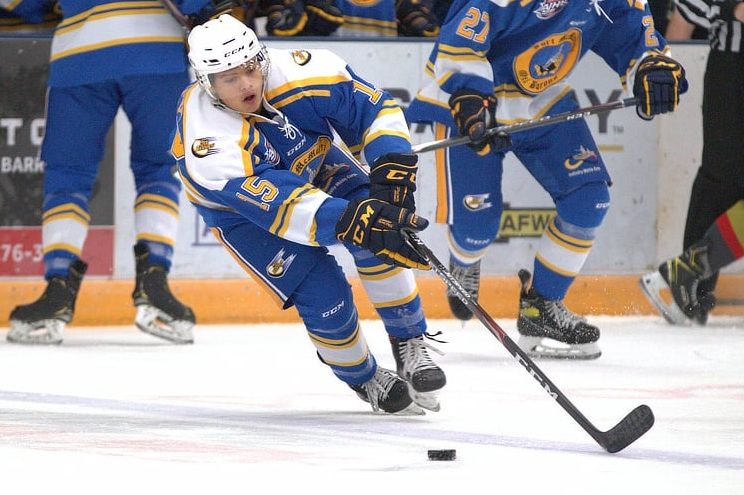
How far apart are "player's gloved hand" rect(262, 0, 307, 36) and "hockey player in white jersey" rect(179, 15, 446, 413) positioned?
6.17 feet

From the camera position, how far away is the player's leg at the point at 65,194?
206 inches

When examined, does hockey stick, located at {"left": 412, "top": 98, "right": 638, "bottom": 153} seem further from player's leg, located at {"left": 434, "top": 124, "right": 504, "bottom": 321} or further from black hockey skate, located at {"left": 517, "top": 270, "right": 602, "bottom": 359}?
black hockey skate, located at {"left": 517, "top": 270, "right": 602, "bottom": 359}

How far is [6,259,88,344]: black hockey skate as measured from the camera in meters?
5.23

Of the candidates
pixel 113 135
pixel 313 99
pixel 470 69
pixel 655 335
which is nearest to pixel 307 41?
pixel 113 135

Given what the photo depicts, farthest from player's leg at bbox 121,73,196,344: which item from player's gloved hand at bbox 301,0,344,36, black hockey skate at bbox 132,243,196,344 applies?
player's gloved hand at bbox 301,0,344,36

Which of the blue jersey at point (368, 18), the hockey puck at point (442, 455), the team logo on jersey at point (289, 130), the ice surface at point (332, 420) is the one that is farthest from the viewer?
the blue jersey at point (368, 18)

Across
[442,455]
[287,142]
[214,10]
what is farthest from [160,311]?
[442,455]

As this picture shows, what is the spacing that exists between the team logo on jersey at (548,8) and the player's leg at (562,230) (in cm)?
34

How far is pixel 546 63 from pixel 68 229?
1.63 m

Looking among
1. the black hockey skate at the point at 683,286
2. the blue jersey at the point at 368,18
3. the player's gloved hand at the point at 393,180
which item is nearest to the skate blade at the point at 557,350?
the black hockey skate at the point at 683,286

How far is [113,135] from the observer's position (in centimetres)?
564

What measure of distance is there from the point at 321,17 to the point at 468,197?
1144mm

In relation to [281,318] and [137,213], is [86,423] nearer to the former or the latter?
[137,213]

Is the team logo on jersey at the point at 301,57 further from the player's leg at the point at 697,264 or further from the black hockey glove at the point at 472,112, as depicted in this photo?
the player's leg at the point at 697,264
